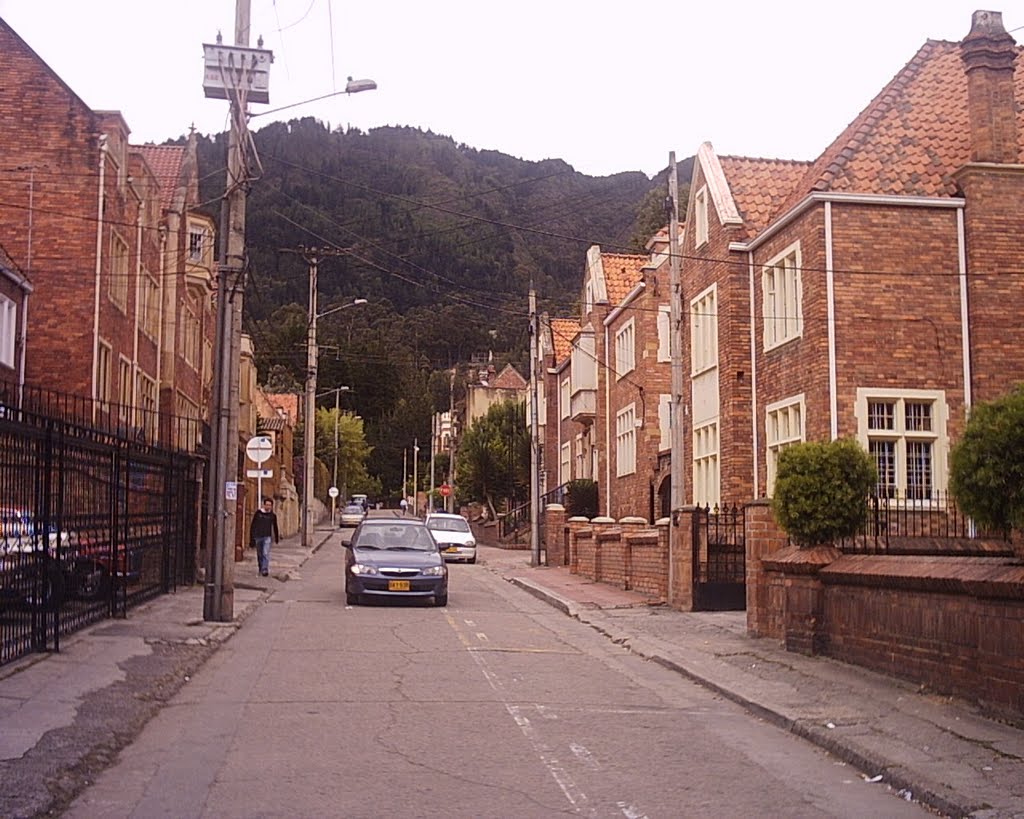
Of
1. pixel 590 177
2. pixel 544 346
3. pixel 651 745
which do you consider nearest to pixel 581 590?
pixel 651 745

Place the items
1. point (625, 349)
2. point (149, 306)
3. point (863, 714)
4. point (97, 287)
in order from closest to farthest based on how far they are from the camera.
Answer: point (863, 714) → point (97, 287) → point (149, 306) → point (625, 349)

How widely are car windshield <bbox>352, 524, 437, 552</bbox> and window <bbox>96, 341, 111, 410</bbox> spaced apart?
Result: 6833mm

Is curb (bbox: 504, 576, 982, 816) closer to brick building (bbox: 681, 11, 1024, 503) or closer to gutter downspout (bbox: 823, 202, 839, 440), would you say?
gutter downspout (bbox: 823, 202, 839, 440)

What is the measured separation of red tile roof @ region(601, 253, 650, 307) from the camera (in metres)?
42.7

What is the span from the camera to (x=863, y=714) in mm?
10797

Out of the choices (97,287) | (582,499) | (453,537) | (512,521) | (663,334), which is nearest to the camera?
(97,287)

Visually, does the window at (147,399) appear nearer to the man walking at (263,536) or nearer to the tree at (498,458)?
the man walking at (263,536)

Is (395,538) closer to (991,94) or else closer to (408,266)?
(991,94)

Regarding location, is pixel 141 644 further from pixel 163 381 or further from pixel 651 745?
pixel 163 381

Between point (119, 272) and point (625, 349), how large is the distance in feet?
55.1

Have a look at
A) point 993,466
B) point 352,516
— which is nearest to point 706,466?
point 993,466

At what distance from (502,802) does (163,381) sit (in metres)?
28.0

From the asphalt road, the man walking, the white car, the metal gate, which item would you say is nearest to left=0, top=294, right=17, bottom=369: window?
the man walking

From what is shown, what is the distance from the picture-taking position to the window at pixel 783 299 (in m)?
23.4
